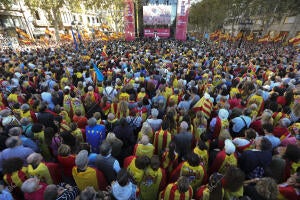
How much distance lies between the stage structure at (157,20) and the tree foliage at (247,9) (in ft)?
46.7

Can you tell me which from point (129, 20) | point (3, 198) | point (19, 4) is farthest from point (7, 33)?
point (3, 198)

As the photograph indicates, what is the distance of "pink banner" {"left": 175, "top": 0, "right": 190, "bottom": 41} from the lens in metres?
29.1

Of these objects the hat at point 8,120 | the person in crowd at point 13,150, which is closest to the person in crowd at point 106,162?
the person in crowd at point 13,150

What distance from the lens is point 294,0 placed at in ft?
78.6

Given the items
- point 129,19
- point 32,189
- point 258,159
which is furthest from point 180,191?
point 129,19

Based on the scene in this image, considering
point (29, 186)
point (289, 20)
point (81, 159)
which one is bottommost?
point (29, 186)

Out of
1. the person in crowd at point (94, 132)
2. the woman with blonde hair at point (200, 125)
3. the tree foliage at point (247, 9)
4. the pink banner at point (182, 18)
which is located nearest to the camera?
the person in crowd at point (94, 132)

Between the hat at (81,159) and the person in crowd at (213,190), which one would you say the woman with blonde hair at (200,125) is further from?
the hat at (81,159)

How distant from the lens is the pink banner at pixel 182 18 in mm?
29078

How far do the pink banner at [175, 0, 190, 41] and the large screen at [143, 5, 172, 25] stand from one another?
5.75 ft

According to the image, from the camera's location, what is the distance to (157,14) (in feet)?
100

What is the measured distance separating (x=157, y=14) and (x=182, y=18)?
4266mm

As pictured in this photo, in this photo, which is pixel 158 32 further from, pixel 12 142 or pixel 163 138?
pixel 12 142

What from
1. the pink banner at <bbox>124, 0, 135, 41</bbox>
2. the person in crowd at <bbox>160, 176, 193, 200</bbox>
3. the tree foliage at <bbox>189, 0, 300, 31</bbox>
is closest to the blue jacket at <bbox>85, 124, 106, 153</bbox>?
the person in crowd at <bbox>160, 176, 193, 200</bbox>
